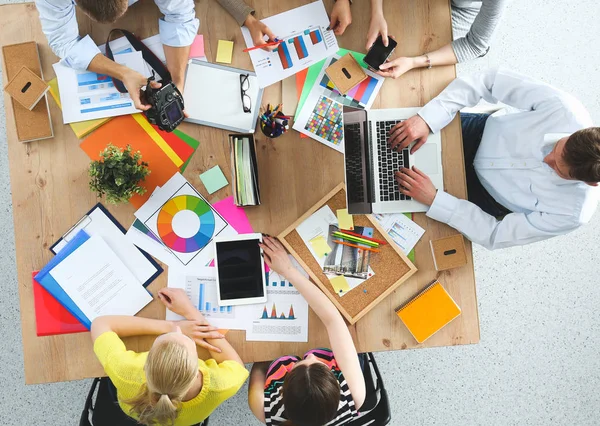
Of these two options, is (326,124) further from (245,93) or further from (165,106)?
(165,106)

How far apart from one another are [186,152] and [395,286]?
2.75ft

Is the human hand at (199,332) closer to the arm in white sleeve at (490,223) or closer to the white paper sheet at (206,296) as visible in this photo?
the white paper sheet at (206,296)

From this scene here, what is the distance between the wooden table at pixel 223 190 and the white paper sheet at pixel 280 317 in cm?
3

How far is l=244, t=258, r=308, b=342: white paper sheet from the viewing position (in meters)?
1.62

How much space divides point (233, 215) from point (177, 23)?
65 centimetres

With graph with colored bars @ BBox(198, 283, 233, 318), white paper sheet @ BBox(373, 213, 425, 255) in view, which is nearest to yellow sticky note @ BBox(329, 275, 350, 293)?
white paper sheet @ BBox(373, 213, 425, 255)

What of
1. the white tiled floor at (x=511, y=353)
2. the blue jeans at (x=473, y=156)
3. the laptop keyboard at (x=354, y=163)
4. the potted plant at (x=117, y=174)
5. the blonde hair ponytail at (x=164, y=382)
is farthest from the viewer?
the white tiled floor at (x=511, y=353)

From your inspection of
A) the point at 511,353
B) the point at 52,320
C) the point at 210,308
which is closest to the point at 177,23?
A: the point at 210,308

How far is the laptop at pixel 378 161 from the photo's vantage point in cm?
161

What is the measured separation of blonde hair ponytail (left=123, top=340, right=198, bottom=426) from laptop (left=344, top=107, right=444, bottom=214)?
2.32ft

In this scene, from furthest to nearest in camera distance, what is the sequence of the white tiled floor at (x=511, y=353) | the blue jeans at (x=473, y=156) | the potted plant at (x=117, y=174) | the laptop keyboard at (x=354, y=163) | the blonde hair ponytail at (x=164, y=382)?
the white tiled floor at (x=511, y=353), the blue jeans at (x=473, y=156), the laptop keyboard at (x=354, y=163), the potted plant at (x=117, y=174), the blonde hair ponytail at (x=164, y=382)

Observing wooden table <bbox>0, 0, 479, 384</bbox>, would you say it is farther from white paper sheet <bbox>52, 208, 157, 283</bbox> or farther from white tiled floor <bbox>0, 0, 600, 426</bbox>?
white tiled floor <bbox>0, 0, 600, 426</bbox>

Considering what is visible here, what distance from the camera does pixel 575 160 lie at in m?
1.39

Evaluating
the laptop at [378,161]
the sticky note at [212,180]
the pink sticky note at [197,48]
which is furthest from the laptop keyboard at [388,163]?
the pink sticky note at [197,48]
